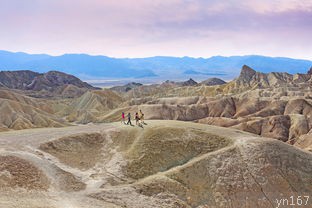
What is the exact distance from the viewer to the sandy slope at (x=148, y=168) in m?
31.0

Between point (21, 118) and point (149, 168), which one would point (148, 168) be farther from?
point (21, 118)

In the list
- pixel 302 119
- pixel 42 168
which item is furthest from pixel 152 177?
pixel 302 119

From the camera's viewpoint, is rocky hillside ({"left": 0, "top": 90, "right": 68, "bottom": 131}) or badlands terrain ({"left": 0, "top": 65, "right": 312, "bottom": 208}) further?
rocky hillside ({"left": 0, "top": 90, "right": 68, "bottom": 131})

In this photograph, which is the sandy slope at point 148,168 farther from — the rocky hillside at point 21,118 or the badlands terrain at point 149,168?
the rocky hillside at point 21,118

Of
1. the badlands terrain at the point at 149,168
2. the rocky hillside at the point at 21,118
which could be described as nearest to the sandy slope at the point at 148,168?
the badlands terrain at the point at 149,168

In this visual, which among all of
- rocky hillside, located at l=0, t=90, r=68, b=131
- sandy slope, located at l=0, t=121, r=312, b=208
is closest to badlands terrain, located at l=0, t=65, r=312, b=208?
sandy slope, located at l=0, t=121, r=312, b=208

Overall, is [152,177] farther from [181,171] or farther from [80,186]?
[80,186]

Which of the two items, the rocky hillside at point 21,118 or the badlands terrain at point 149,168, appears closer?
the badlands terrain at point 149,168

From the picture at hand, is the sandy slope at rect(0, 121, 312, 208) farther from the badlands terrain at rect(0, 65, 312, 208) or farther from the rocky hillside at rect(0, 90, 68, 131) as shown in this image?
the rocky hillside at rect(0, 90, 68, 131)

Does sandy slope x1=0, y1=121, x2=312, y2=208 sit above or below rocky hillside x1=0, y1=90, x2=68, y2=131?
above

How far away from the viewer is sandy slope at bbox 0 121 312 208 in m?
31.0

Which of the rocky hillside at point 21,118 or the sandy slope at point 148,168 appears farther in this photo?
the rocky hillside at point 21,118

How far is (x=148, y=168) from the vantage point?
121 ft

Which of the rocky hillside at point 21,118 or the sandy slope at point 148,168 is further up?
the sandy slope at point 148,168
